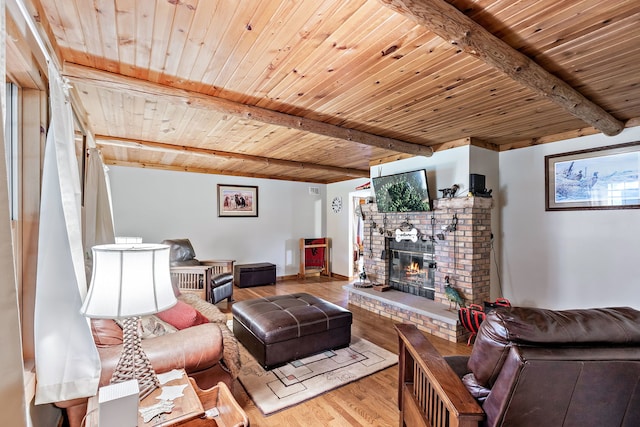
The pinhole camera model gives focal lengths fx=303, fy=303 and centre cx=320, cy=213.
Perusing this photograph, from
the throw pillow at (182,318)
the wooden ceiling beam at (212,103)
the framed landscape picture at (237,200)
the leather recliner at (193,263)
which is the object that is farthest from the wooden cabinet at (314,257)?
the throw pillow at (182,318)

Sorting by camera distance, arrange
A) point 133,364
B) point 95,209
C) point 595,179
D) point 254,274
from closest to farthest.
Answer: point 133,364 → point 95,209 → point 595,179 → point 254,274

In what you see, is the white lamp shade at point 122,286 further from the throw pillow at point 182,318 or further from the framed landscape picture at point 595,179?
the framed landscape picture at point 595,179

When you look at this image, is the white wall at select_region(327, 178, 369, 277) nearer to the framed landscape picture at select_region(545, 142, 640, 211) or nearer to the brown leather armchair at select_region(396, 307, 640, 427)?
the framed landscape picture at select_region(545, 142, 640, 211)

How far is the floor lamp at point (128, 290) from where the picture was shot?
123 cm

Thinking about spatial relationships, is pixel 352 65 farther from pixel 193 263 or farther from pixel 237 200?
pixel 237 200

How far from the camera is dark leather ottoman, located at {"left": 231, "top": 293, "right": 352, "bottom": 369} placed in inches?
104

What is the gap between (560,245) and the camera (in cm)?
346

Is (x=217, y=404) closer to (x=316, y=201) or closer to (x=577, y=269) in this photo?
(x=577, y=269)

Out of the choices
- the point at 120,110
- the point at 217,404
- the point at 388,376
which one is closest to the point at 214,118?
the point at 120,110

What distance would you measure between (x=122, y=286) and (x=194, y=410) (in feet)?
2.04

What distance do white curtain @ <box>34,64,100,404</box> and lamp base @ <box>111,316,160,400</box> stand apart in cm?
19

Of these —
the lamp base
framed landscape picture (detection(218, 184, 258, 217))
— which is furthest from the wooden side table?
framed landscape picture (detection(218, 184, 258, 217))

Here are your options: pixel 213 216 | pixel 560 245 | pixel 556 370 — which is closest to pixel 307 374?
pixel 556 370

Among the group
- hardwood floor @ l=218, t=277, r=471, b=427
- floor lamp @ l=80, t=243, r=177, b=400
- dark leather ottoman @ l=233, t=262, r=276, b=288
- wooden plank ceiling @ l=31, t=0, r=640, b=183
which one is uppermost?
wooden plank ceiling @ l=31, t=0, r=640, b=183
